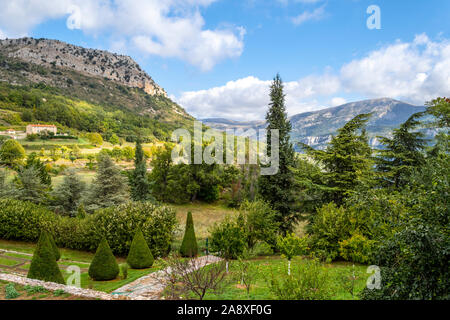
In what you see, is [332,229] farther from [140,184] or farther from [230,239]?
[140,184]

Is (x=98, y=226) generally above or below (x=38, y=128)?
below

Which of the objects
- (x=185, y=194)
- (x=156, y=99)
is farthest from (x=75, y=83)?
(x=185, y=194)

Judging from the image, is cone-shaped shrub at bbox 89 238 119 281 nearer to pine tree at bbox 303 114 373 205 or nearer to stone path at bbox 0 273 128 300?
stone path at bbox 0 273 128 300

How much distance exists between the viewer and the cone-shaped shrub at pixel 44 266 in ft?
32.5

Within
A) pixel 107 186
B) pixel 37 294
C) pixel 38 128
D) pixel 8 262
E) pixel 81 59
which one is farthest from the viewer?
pixel 81 59

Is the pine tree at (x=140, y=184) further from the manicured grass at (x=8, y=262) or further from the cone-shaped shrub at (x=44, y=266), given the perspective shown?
the cone-shaped shrub at (x=44, y=266)

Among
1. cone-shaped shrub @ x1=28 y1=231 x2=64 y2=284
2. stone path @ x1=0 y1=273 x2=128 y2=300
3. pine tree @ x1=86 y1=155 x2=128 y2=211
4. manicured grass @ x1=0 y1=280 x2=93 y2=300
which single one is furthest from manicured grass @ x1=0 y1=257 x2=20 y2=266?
pine tree @ x1=86 y1=155 x2=128 y2=211

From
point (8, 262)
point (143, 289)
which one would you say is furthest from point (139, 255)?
point (8, 262)

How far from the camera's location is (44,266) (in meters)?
10.0

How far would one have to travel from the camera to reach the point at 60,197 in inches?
959

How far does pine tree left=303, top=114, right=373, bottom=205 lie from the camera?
51.0ft

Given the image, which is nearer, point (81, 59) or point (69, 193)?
point (69, 193)

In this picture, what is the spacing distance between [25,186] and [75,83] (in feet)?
451

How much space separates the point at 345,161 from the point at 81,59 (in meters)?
197
